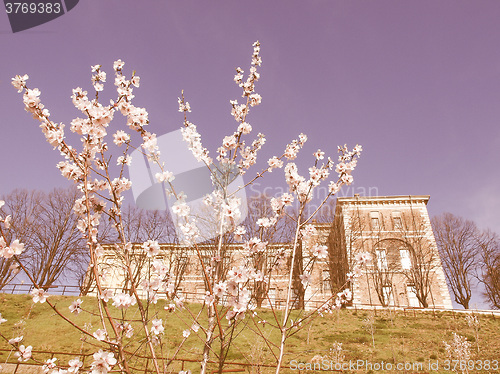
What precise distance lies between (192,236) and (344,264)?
23.8m

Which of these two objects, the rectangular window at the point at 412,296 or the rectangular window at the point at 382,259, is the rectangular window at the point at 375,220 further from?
the rectangular window at the point at 412,296

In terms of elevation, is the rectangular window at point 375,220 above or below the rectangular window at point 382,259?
above

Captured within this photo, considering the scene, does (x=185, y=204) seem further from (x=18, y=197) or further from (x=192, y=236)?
(x=18, y=197)

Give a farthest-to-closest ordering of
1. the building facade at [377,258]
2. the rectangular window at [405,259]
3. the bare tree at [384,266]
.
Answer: the rectangular window at [405,259] < the bare tree at [384,266] < the building facade at [377,258]

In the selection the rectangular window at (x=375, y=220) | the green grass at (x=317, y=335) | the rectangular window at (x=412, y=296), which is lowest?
the green grass at (x=317, y=335)

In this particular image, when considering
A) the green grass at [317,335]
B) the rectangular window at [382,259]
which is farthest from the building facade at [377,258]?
the green grass at [317,335]

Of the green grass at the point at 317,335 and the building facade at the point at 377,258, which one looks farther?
the building facade at the point at 377,258

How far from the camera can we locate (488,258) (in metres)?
32.4

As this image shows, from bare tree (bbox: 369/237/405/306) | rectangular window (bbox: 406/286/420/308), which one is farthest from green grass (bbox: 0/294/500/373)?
rectangular window (bbox: 406/286/420/308)

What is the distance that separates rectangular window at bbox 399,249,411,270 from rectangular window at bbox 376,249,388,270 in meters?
1.75

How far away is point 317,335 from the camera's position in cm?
1731

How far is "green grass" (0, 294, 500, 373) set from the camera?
44.8 ft

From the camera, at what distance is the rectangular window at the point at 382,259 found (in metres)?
29.8

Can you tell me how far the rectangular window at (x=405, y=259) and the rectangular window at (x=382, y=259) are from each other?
68.9 inches
